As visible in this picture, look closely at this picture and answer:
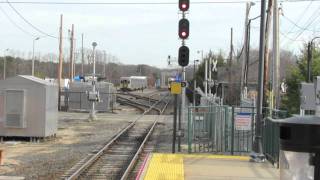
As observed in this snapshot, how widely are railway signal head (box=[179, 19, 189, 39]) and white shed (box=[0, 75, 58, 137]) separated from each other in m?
9.48

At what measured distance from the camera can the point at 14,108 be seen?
79.9 ft

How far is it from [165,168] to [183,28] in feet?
16.8

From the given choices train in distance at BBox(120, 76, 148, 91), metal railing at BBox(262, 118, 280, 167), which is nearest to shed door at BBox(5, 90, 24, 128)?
metal railing at BBox(262, 118, 280, 167)

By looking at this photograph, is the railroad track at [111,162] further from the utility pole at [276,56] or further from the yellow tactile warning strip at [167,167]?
the utility pole at [276,56]

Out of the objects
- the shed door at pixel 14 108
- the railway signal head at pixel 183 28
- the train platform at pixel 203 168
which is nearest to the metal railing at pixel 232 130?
the train platform at pixel 203 168

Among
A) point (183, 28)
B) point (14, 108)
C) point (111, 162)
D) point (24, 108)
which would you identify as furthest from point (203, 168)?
point (14, 108)

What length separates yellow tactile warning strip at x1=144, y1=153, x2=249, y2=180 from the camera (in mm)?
12203

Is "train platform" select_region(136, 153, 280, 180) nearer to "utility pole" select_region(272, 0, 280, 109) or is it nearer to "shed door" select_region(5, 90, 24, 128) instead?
"shed door" select_region(5, 90, 24, 128)

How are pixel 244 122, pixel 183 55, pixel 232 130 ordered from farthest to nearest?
pixel 232 130 < pixel 183 55 < pixel 244 122

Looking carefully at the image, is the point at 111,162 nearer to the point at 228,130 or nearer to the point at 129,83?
the point at 228,130

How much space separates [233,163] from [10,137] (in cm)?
1332

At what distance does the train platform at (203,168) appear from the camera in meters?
12.3

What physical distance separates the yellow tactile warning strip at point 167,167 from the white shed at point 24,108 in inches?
375

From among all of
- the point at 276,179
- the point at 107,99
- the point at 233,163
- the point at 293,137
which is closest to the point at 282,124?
the point at 293,137
